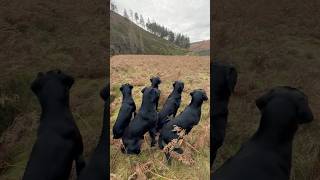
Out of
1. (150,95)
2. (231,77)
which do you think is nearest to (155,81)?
(150,95)

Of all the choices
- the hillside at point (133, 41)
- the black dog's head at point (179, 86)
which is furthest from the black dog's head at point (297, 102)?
the black dog's head at point (179, 86)

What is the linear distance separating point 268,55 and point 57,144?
15.6ft

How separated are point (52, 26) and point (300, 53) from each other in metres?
4.37

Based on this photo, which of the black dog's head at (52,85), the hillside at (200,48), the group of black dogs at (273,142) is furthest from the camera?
the hillside at (200,48)

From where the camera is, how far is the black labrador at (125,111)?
5.49 meters

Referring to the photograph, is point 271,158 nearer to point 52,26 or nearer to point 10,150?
point 10,150

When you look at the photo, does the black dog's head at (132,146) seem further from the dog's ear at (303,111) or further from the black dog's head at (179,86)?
the dog's ear at (303,111)

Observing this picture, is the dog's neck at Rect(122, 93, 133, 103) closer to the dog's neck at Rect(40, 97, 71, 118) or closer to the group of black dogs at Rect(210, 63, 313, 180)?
the dog's neck at Rect(40, 97, 71, 118)

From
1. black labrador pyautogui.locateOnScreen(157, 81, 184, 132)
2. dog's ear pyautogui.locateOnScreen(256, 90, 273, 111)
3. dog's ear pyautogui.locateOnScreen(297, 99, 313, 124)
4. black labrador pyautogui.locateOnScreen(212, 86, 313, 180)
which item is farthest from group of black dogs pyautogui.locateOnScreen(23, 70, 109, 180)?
dog's ear pyautogui.locateOnScreen(297, 99, 313, 124)

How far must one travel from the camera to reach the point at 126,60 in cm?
547

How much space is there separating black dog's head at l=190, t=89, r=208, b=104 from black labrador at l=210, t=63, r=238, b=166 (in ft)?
1.15

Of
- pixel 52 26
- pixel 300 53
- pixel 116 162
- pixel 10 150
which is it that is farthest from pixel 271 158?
pixel 52 26

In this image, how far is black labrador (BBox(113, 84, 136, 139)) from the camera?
5.49 metres

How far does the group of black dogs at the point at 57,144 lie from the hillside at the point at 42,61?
3.21 ft
